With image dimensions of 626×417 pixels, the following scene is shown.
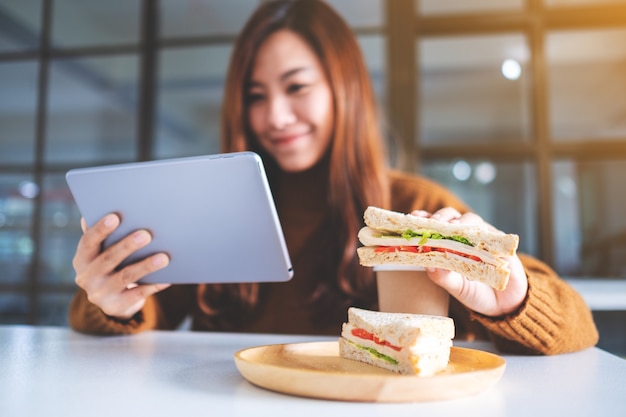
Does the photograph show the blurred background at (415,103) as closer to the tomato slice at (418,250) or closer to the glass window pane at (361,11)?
the glass window pane at (361,11)

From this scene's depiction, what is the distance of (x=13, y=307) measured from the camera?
3.22 m

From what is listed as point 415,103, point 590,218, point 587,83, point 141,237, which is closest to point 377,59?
point 415,103

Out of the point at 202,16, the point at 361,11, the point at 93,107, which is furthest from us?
the point at 93,107

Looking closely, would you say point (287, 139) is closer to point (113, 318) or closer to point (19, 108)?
point (113, 318)

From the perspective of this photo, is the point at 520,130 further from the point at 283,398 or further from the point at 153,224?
the point at 283,398

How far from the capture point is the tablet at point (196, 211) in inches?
37.6

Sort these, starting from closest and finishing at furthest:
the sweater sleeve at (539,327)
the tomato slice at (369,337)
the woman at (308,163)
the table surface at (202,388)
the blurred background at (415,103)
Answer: the table surface at (202,388) → the tomato slice at (369,337) → the sweater sleeve at (539,327) → the woman at (308,163) → the blurred background at (415,103)

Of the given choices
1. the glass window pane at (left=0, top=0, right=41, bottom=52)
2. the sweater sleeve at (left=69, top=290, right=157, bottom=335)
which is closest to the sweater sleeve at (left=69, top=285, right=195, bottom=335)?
the sweater sleeve at (left=69, top=290, right=157, bottom=335)

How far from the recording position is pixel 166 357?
0.92 metres

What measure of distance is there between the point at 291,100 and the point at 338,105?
143 mm

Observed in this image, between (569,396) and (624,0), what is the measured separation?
2.70 m

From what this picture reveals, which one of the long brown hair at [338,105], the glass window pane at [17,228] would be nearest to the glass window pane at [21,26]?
the glass window pane at [17,228]

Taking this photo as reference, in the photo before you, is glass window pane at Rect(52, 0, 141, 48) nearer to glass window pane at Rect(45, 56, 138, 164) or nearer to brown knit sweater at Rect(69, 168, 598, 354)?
glass window pane at Rect(45, 56, 138, 164)

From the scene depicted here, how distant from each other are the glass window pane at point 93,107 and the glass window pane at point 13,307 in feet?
2.67
